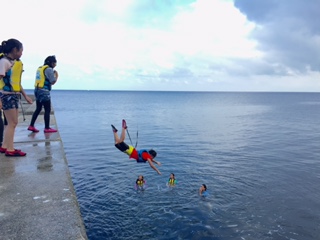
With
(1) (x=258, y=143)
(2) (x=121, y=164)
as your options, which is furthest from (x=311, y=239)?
(1) (x=258, y=143)

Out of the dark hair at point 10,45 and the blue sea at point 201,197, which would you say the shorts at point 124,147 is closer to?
the blue sea at point 201,197

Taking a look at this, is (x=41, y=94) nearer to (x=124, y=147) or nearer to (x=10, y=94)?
(x=10, y=94)

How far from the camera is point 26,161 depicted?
24.6ft

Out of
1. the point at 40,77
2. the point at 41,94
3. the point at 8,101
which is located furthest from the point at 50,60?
the point at 8,101

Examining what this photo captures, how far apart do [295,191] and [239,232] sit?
6100mm

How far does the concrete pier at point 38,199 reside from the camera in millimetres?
3998

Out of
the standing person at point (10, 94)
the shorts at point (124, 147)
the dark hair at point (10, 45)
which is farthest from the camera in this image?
the shorts at point (124, 147)

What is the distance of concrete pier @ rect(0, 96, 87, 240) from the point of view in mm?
3998

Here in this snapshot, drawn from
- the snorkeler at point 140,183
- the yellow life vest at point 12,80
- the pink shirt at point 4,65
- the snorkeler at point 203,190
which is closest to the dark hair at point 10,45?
the pink shirt at point 4,65

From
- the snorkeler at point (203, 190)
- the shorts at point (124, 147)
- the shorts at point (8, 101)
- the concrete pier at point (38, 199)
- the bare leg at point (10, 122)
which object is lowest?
the snorkeler at point (203, 190)

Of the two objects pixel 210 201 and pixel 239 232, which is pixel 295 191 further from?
pixel 239 232

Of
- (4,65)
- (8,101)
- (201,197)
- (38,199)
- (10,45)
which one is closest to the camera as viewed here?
(38,199)

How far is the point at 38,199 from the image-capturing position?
200 inches

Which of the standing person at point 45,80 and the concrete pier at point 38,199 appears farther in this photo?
the standing person at point 45,80
